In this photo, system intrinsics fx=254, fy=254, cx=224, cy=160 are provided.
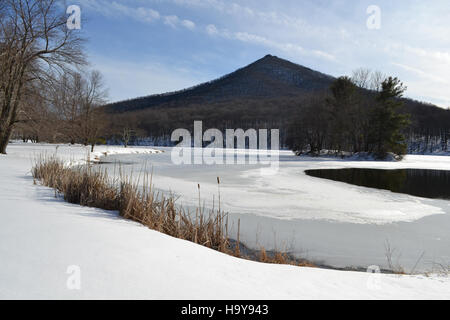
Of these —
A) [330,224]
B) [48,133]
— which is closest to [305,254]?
[330,224]

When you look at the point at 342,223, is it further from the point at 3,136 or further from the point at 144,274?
the point at 3,136

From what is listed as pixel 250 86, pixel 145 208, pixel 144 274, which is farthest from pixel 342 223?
pixel 250 86

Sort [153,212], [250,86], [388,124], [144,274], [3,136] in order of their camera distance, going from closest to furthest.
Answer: [144,274], [153,212], [3,136], [388,124], [250,86]

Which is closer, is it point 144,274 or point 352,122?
point 144,274

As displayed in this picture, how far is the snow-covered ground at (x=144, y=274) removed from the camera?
162cm

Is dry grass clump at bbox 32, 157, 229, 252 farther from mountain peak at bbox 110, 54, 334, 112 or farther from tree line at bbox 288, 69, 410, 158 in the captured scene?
mountain peak at bbox 110, 54, 334, 112

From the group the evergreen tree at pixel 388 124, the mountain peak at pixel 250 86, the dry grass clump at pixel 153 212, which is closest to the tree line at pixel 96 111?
the evergreen tree at pixel 388 124

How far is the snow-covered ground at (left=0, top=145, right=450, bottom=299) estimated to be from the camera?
63.7 inches

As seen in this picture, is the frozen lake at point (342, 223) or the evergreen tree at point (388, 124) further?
the evergreen tree at point (388, 124)

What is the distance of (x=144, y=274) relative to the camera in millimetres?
1872

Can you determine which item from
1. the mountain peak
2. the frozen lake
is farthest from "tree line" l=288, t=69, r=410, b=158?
the mountain peak

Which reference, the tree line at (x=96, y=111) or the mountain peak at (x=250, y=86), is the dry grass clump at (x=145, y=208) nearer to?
the tree line at (x=96, y=111)

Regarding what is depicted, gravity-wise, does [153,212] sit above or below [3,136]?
below
